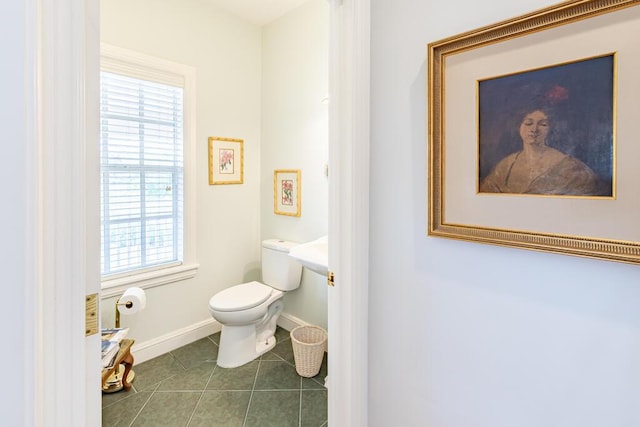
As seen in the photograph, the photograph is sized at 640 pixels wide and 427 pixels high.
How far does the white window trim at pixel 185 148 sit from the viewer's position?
6.97ft

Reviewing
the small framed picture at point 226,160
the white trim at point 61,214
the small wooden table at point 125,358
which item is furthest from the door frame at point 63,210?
the small framed picture at point 226,160

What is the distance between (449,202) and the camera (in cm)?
106

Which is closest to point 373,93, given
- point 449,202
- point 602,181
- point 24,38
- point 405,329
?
point 449,202

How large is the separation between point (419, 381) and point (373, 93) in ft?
3.66

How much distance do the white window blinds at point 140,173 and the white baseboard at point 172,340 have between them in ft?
1.85

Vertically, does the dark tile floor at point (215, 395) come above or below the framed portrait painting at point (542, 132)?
below

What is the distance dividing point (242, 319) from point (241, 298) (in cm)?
15

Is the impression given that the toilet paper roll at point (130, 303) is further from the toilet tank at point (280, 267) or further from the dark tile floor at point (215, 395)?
the toilet tank at point (280, 267)

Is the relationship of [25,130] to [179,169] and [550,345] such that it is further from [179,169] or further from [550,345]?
[179,169]

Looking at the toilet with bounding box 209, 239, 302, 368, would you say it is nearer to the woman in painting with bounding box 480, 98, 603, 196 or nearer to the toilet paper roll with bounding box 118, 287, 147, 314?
the toilet paper roll with bounding box 118, 287, 147, 314

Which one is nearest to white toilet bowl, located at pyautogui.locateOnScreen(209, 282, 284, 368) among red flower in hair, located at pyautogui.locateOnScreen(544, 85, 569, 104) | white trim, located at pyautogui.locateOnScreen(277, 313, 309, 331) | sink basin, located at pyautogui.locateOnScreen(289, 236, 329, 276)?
white trim, located at pyautogui.locateOnScreen(277, 313, 309, 331)

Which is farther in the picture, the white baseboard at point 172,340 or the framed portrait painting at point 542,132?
the white baseboard at point 172,340

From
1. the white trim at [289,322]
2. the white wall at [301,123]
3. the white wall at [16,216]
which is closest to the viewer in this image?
the white wall at [16,216]

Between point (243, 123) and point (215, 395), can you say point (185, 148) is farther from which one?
point (215, 395)
